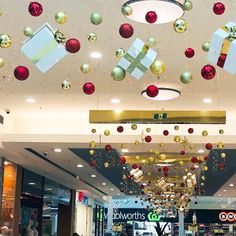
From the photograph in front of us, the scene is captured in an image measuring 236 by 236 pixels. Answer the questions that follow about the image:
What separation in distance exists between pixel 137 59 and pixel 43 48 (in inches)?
20.7

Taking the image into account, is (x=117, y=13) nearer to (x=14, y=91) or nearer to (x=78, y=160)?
(x=14, y=91)

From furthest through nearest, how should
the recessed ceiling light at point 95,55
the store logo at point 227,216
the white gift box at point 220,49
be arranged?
the store logo at point 227,216 < the recessed ceiling light at point 95,55 < the white gift box at point 220,49

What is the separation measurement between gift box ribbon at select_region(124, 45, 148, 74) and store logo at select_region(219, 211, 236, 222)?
28836mm

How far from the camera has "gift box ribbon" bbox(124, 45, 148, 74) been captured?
105 inches

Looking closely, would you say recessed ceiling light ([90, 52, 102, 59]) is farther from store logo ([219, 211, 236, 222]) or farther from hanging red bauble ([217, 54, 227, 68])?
store logo ([219, 211, 236, 222])

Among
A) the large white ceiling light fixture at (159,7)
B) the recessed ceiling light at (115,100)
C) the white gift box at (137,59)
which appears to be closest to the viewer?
the white gift box at (137,59)

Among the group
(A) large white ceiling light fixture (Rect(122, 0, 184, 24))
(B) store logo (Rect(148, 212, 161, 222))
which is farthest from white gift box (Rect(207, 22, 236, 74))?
(B) store logo (Rect(148, 212, 161, 222))

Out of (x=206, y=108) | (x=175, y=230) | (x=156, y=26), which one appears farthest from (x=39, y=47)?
(x=175, y=230)

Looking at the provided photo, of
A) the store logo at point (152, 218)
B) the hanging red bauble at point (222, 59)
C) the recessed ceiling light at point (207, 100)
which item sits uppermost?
the recessed ceiling light at point (207, 100)

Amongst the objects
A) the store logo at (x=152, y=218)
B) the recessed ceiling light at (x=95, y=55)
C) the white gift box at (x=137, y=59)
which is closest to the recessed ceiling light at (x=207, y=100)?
the recessed ceiling light at (x=95, y=55)

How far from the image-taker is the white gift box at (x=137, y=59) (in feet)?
8.67

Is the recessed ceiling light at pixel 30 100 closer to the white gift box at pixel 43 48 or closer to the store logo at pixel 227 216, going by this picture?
the white gift box at pixel 43 48

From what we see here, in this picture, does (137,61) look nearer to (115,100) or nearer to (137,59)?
(137,59)

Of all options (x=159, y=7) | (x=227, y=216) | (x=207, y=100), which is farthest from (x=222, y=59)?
(x=227, y=216)
